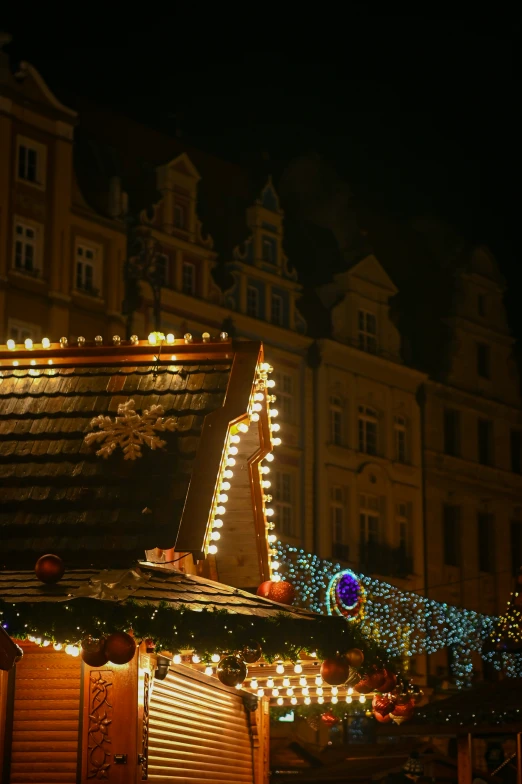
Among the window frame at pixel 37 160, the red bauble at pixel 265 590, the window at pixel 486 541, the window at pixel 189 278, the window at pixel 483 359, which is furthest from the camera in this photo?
the window at pixel 483 359

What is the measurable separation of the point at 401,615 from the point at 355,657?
74.0ft

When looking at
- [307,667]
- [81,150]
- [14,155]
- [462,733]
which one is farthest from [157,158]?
[307,667]

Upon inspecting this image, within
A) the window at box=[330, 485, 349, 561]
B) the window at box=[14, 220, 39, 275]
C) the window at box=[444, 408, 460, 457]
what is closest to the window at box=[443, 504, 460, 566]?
the window at box=[444, 408, 460, 457]

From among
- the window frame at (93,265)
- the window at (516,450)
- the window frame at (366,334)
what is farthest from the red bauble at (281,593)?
the window at (516,450)

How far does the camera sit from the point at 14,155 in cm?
3080

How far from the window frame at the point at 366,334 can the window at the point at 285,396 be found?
10.5 ft

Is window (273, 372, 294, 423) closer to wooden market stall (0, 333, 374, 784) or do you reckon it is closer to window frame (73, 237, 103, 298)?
window frame (73, 237, 103, 298)

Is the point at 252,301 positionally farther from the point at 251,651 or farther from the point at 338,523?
the point at 251,651

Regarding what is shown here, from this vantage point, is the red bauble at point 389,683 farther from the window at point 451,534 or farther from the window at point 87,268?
the window at point 451,534

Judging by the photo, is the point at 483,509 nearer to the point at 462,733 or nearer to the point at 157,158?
the point at 157,158

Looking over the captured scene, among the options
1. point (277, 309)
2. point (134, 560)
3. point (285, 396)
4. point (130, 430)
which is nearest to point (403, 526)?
point (285, 396)

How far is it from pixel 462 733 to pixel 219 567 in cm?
672

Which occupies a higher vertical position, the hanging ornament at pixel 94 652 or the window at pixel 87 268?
the window at pixel 87 268

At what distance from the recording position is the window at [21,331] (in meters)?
30.1
